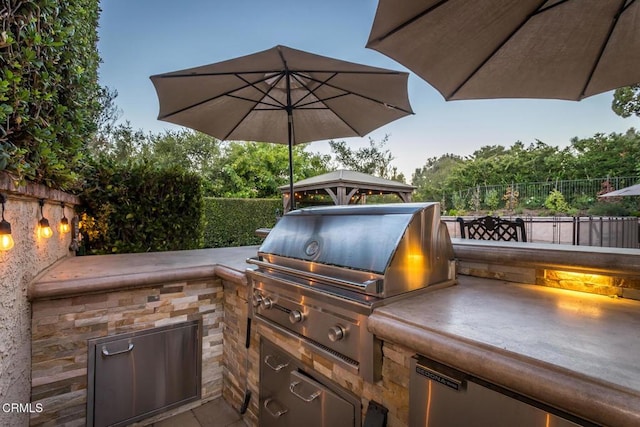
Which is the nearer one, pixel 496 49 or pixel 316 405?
pixel 316 405

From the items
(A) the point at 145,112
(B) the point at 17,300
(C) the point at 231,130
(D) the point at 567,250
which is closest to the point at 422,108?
(A) the point at 145,112

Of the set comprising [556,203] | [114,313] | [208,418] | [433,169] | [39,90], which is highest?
[433,169]

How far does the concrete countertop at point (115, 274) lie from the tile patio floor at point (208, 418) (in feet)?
3.72

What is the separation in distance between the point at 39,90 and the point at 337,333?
2.28m

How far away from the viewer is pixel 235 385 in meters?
2.45

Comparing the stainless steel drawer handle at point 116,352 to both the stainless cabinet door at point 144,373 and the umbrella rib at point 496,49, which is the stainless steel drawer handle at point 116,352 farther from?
the umbrella rib at point 496,49

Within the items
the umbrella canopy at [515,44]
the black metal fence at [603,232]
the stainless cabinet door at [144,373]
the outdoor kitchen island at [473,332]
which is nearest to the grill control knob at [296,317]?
the outdoor kitchen island at [473,332]

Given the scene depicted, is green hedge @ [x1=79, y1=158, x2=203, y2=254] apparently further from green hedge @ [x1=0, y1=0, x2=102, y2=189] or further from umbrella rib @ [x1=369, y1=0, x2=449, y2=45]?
umbrella rib @ [x1=369, y1=0, x2=449, y2=45]

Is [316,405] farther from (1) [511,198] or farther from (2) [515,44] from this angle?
(1) [511,198]

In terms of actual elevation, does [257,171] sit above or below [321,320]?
above

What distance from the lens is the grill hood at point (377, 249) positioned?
141 centimetres

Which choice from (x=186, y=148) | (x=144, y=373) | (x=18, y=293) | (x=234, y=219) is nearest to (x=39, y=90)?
(x=18, y=293)

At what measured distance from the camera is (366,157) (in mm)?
18875

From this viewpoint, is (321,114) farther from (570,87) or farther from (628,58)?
(628,58)
